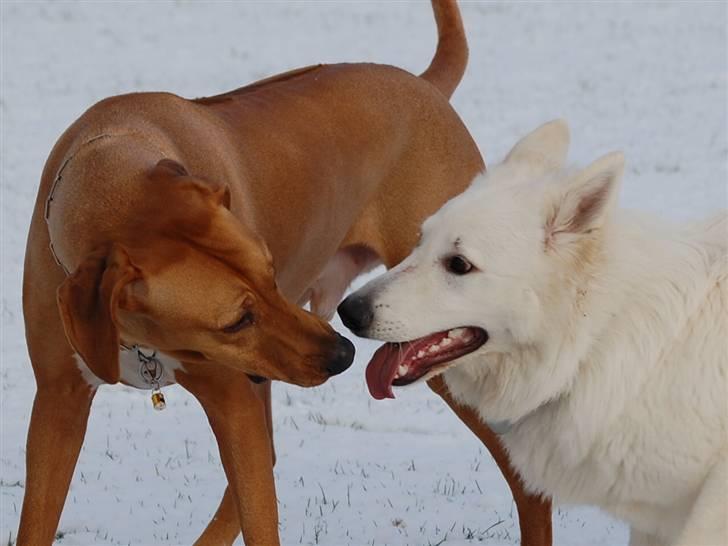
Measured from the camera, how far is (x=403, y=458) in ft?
22.7

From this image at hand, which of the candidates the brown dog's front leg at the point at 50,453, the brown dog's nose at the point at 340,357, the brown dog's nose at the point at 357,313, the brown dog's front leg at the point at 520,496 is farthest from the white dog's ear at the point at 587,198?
the brown dog's front leg at the point at 50,453

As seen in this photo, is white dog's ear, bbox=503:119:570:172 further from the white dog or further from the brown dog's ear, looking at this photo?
the brown dog's ear

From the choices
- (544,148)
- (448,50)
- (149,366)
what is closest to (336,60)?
(448,50)

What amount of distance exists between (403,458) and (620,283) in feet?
9.37

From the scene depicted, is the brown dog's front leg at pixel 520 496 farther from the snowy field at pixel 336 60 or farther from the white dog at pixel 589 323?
the white dog at pixel 589 323

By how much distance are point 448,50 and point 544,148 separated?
1.67m

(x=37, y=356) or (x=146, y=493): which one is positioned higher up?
(x=37, y=356)

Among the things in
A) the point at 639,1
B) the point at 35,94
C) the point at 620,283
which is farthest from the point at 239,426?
the point at 639,1

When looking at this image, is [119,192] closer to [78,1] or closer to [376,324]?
[376,324]

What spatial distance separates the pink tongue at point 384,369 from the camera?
14.6ft

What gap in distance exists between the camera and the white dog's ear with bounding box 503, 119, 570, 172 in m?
4.56

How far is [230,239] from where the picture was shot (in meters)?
4.09

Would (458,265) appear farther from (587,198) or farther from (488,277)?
(587,198)

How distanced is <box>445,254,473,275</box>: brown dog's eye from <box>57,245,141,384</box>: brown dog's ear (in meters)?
0.98
